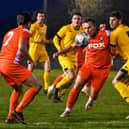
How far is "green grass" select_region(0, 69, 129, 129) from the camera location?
852cm

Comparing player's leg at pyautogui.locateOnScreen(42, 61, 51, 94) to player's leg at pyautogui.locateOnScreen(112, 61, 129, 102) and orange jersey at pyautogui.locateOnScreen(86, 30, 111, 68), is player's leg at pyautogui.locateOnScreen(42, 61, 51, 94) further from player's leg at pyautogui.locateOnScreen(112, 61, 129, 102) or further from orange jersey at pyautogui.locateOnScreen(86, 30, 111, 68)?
player's leg at pyautogui.locateOnScreen(112, 61, 129, 102)

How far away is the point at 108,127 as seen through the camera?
27.2 ft

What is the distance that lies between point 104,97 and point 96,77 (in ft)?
12.3

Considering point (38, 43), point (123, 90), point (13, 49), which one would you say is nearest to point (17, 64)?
point (13, 49)

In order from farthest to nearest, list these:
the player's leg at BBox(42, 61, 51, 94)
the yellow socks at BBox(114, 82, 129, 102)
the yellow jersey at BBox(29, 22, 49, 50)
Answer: the yellow jersey at BBox(29, 22, 49, 50)
the player's leg at BBox(42, 61, 51, 94)
the yellow socks at BBox(114, 82, 129, 102)

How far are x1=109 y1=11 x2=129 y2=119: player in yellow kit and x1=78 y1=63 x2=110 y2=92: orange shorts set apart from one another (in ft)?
1.83

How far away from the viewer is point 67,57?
41.2 ft

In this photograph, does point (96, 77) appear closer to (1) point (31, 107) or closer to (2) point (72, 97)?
(2) point (72, 97)

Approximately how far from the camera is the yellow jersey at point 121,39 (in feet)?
31.1

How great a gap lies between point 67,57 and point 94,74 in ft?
8.45

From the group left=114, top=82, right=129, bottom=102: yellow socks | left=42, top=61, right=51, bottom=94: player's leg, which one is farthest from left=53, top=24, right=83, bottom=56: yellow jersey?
left=114, top=82, right=129, bottom=102: yellow socks

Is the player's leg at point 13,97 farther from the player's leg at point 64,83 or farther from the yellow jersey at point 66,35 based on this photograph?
the yellow jersey at point 66,35

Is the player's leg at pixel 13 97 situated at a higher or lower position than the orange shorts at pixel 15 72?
lower

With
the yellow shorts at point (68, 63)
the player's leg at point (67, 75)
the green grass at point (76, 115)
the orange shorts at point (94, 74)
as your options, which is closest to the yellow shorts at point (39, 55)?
the green grass at point (76, 115)
